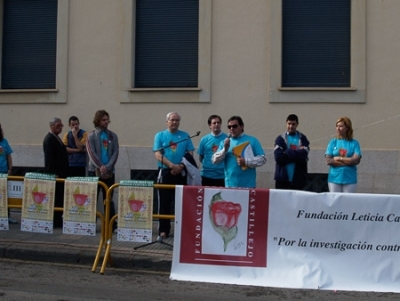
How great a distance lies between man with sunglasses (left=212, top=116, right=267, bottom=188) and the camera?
9461 millimetres

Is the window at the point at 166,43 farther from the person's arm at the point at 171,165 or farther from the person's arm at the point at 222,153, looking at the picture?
the person's arm at the point at 222,153

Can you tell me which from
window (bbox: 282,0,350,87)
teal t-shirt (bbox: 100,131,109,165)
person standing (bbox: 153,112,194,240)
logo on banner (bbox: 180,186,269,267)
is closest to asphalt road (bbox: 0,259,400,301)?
logo on banner (bbox: 180,186,269,267)

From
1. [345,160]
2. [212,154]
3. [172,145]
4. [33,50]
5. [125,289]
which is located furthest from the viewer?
[33,50]

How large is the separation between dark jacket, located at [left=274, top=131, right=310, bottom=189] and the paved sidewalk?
6.77 ft

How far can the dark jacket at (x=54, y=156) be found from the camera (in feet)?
35.9

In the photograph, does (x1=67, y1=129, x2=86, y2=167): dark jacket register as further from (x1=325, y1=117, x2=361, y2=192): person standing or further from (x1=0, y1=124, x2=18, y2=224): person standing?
(x1=325, y1=117, x2=361, y2=192): person standing

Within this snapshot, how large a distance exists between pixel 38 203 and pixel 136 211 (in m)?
1.46

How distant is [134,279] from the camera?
838 centimetres

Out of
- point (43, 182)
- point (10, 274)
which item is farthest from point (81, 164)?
point (10, 274)

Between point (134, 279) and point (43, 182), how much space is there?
74.1 inches

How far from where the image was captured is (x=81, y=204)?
881 cm

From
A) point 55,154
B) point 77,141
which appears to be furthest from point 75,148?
point 55,154

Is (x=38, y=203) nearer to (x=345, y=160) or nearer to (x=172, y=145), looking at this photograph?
(x=172, y=145)

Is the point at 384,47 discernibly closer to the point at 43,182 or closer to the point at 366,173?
the point at 366,173
